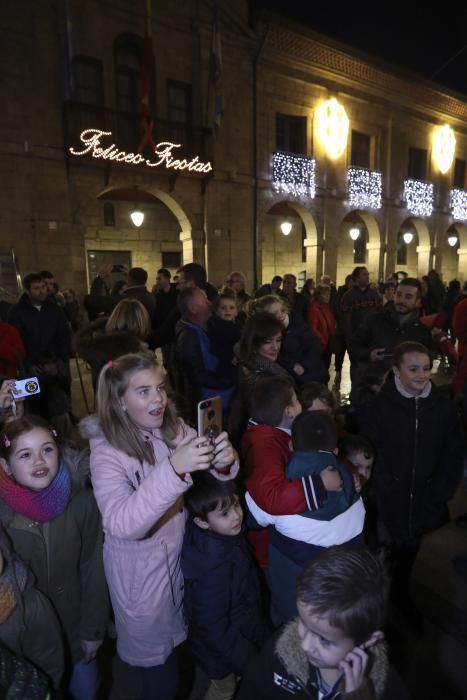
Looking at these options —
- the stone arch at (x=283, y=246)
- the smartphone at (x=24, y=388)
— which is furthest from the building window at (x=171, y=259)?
the smartphone at (x=24, y=388)

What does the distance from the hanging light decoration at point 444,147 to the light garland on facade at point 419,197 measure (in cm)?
136

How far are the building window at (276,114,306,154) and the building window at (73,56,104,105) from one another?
6.20 m

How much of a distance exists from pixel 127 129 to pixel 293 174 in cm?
605

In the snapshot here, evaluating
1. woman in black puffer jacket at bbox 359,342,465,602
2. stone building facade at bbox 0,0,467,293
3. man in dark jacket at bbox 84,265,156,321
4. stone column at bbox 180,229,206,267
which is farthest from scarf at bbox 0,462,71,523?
stone column at bbox 180,229,206,267

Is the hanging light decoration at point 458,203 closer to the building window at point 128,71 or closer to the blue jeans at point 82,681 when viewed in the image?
the building window at point 128,71

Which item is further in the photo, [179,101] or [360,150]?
[360,150]

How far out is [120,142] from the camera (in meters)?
11.6

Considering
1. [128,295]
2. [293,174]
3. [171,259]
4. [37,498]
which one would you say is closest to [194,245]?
[171,259]

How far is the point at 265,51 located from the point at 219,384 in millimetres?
13918

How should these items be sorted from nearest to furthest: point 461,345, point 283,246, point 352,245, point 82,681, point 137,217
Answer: point 82,681 < point 461,345 < point 137,217 < point 283,246 < point 352,245

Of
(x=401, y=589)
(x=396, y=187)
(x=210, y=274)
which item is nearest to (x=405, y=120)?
(x=396, y=187)

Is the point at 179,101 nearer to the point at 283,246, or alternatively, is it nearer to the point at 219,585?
the point at 283,246

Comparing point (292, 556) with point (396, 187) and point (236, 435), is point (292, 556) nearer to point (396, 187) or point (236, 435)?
point (236, 435)

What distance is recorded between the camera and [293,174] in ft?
49.5
